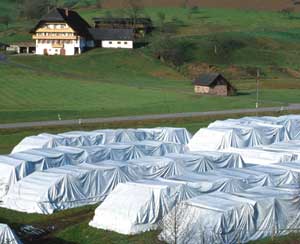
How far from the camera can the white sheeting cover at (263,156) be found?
32.9m

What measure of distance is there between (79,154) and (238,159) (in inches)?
293

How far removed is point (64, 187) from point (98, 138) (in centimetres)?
1087

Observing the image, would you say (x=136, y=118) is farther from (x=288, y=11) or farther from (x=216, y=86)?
(x=288, y=11)

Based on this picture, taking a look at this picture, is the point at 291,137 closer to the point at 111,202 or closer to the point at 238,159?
the point at 238,159

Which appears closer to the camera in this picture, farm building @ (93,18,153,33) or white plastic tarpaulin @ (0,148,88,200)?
white plastic tarpaulin @ (0,148,88,200)

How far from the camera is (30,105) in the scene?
6122 centimetres

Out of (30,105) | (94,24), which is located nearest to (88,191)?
(30,105)

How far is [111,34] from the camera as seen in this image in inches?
3935

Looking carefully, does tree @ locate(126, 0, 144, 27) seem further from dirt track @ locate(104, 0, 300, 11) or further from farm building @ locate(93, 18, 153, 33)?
dirt track @ locate(104, 0, 300, 11)

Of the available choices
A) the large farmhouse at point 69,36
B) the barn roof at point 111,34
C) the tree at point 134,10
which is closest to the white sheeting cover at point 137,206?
the large farmhouse at point 69,36

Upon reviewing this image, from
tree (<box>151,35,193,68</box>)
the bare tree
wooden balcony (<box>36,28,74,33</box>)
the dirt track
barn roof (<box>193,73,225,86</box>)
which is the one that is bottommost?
the bare tree

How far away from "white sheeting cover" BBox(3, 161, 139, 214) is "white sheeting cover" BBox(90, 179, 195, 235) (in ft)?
9.91

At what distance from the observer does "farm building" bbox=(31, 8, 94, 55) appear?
95.8 m

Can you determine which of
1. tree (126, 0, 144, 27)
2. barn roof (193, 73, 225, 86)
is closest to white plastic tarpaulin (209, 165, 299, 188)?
barn roof (193, 73, 225, 86)
